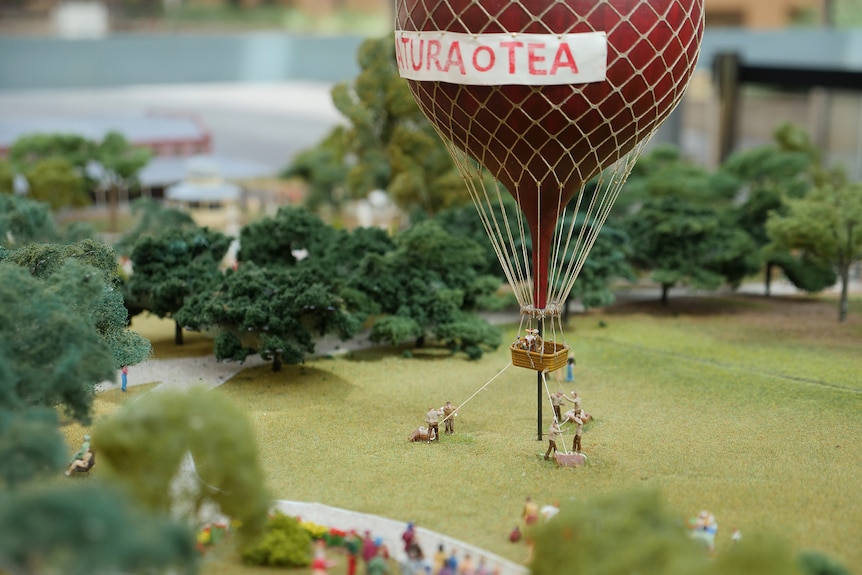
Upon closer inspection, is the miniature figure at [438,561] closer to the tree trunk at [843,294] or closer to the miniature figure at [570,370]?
the miniature figure at [570,370]

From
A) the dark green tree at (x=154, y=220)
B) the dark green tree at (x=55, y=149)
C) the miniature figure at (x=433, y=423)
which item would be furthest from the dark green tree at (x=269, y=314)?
the dark green tree at (x=55, y=149)

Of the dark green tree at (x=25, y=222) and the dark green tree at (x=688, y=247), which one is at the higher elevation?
the dark green tree at (x=25, y=222)

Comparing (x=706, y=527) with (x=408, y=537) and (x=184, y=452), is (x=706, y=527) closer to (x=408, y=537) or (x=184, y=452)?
(x=408, y=537)

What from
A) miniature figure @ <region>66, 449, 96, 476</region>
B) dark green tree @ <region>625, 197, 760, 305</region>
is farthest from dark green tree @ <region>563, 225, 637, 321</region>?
miniature figure @ <region>66, 449, 96, 476</region>

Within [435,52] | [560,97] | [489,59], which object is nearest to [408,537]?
[560,97]

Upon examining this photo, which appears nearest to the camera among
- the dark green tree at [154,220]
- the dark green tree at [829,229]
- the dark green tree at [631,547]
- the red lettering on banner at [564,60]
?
the dark green tree at [631,547]

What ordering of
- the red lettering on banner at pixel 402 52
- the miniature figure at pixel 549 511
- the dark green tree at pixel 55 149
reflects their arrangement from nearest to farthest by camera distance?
the miniature figure at pixel 549 511, the red lettering on banner at pixel 402 52, the dark green tree at pixel 55 149

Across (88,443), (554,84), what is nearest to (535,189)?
(554,84)
